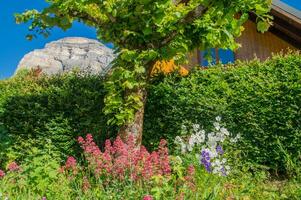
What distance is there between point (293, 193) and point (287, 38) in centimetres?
916

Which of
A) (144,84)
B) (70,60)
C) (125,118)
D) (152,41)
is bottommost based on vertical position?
(125,118)

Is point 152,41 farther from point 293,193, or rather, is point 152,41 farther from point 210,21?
point 293,193

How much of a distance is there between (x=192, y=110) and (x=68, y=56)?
47292 millimetres

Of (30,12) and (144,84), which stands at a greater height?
(30,12)

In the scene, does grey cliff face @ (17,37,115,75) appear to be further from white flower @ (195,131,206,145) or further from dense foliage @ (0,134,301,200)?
dense foliage @ (0,134,301,200)

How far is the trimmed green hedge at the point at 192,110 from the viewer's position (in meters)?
9.71

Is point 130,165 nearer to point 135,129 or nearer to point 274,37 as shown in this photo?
point 135,129

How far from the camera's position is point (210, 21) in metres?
9.12

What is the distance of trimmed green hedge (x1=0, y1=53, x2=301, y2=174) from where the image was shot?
971 centimetres

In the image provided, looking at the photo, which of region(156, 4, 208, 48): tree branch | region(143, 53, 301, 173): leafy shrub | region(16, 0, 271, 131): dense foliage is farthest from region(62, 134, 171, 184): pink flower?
region(143, 53, 301, 173): leafy shrub

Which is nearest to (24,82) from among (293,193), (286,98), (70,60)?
(286,98)

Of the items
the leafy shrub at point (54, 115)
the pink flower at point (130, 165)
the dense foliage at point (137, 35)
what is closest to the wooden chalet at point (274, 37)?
the leafy shrub at point (54, 115)

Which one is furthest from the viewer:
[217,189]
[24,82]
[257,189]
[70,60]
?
[70,60]

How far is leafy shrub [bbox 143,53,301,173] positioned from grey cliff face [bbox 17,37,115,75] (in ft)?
124
